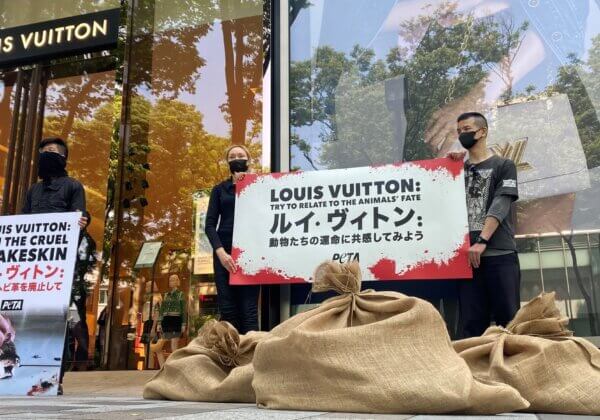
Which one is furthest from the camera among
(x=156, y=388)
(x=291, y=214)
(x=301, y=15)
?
(x=301, y=15)

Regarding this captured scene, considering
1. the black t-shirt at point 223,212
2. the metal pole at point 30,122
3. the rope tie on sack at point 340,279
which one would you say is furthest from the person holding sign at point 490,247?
the metal pole at point 30,122

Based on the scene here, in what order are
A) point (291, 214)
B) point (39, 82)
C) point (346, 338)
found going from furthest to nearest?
1. point (39, 82)
2. point (291, 214)
3. point (346, 338)

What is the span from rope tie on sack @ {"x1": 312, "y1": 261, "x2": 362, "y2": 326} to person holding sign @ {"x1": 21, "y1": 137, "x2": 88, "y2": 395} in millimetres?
2200

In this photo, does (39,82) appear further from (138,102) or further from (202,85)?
(202,85)

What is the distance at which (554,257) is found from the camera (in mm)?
4262

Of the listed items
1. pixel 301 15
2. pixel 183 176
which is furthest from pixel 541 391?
pixel 183 176

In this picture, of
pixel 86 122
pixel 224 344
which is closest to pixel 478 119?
pixel 224 344

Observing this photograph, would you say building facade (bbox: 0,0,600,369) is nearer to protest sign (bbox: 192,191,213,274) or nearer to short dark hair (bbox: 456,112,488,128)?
protest sign (bbox: 192,191,213,274)

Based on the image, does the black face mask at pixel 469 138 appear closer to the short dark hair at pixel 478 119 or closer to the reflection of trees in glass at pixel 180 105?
the short dark hair at pixel 478 119

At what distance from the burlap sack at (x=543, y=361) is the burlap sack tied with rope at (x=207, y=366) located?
3.05ft

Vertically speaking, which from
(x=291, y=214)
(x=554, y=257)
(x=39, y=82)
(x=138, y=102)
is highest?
(x=39, y=82)

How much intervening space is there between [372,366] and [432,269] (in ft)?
6.40

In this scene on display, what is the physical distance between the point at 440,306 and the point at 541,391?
211 cm

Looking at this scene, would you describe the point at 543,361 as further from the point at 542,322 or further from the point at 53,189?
the point at 53,189
